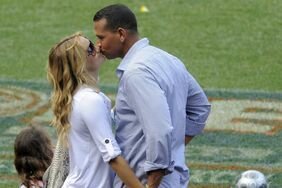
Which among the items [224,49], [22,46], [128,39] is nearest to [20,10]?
[22,46]

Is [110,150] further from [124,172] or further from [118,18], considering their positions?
[118,18]

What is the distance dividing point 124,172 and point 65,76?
0.53 metres

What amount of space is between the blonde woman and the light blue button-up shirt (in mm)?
101

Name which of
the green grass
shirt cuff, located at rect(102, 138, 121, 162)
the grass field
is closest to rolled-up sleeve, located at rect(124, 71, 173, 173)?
shirt cuff, located at rect(102, 138, 121, 162)

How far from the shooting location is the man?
4.64 metres

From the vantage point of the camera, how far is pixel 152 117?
462cm

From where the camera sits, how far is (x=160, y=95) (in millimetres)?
4652

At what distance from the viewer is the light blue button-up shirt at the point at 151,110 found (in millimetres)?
4633

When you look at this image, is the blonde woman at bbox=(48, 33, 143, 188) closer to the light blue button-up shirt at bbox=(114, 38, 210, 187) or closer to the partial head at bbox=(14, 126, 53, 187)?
the light blue button-up shirt at bbox=(114, 38, 210, 187)

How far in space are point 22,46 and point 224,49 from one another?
2563 millimetres

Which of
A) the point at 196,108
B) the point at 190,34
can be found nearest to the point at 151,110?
the point at 196,108

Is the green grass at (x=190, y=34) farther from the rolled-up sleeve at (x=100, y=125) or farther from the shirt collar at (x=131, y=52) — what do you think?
the rolled-up sleeve at (x=100, y=125)

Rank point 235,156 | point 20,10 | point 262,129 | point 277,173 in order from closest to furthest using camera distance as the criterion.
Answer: point 277,173, point 235,156, point 262,129, point 20,10

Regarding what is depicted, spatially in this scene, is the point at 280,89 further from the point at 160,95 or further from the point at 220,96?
the point at 160,95
